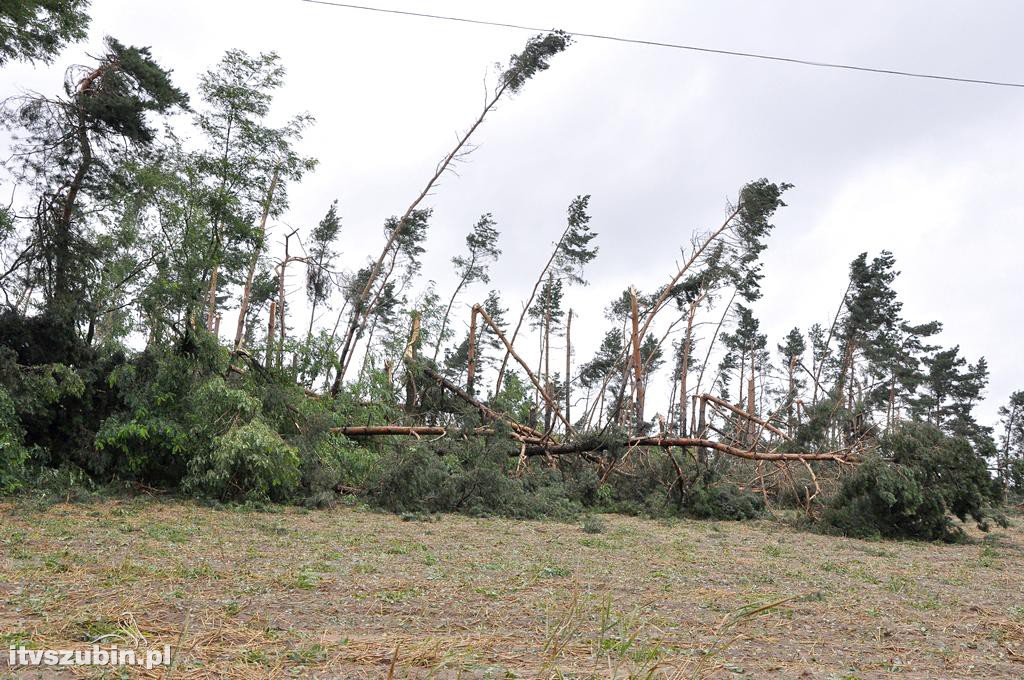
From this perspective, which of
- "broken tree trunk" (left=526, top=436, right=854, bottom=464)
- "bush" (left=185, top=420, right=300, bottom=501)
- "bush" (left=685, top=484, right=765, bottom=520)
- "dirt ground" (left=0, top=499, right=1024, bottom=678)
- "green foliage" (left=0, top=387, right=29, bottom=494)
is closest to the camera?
"dirt ground" (left=0, top=499, right=1024, bottom=678)

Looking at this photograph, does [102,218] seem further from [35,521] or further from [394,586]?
[394,586]

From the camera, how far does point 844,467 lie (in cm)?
1059

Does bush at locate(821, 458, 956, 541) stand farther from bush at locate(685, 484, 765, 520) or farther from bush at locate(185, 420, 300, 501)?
bush at locate(185, 420, 300, 501)

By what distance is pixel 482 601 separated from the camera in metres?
4.46

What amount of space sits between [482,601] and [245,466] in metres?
6.24

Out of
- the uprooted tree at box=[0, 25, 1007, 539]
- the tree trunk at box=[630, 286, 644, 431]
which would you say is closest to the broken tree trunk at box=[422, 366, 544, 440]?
the uprooted tree at box=[0, 25, 1007, 539]

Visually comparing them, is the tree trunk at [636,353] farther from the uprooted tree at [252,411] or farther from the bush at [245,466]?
the bush at [245,466]

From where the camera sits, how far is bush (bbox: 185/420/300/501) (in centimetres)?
923

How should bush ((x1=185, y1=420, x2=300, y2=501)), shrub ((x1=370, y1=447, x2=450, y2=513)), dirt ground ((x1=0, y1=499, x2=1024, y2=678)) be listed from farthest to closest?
shrub ((x1=370, y1=447, x2=450, y2=513)), bush ((x1=185, y1=420, x2=300, y2=501)), dirt ground ((x1=0, y1=499, x2=1024, y2=678))

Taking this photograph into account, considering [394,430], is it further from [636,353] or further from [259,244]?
[636,353]

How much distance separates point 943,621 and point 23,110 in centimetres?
1369

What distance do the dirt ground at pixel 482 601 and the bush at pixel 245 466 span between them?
99 centimetres

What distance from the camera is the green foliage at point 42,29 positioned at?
9.73 metres

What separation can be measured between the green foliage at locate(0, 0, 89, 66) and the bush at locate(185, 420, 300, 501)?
21.4 feet
